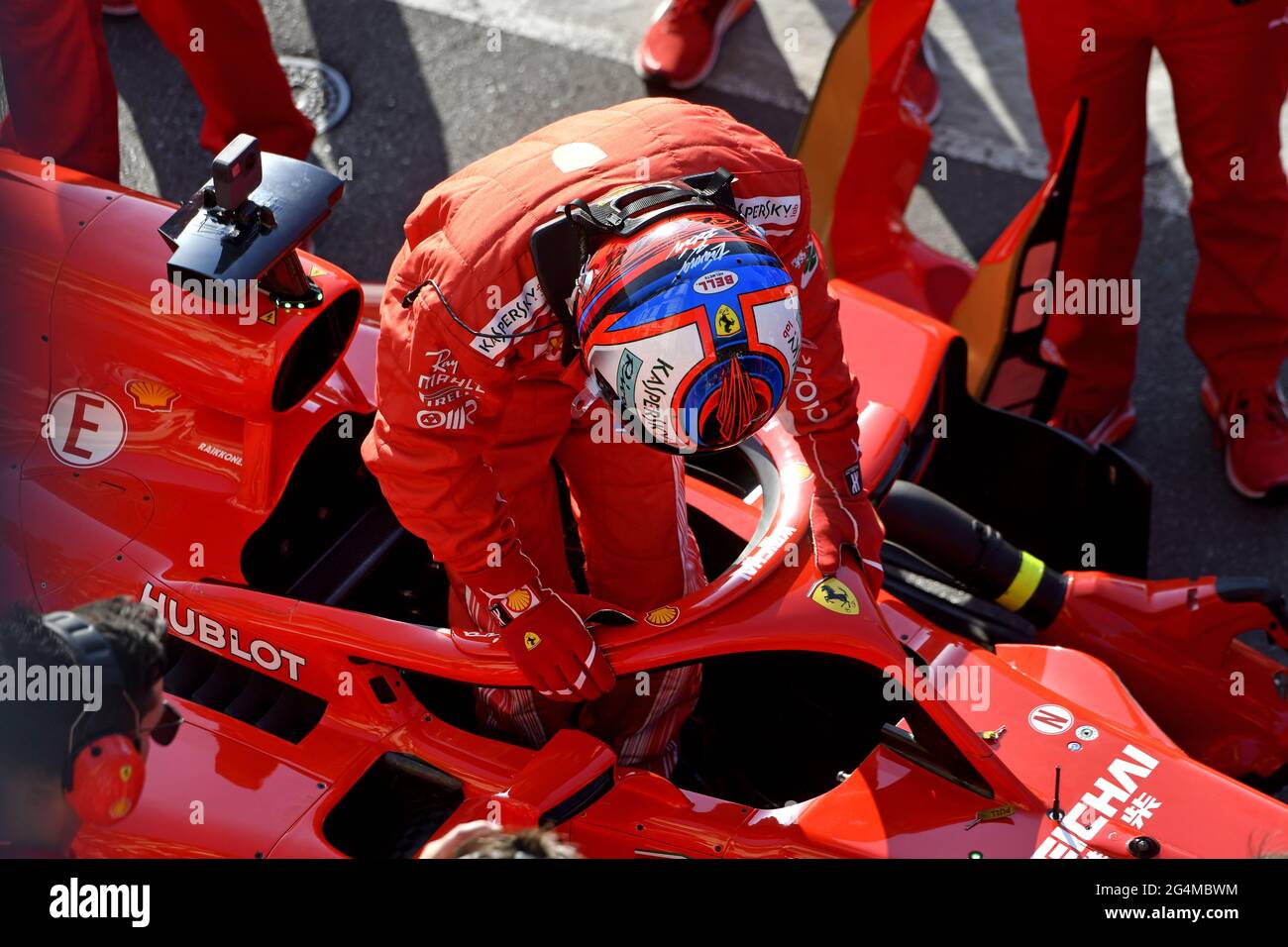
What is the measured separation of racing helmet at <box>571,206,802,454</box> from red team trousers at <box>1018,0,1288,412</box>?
2.13 m

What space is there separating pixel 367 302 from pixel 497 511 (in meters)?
1.39

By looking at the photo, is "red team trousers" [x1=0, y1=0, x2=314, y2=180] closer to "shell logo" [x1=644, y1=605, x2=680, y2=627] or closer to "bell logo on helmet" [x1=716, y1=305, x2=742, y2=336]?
"shell logo" [x1=644, y1=605, x2=680, y2=627]

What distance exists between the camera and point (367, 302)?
397 centimetres

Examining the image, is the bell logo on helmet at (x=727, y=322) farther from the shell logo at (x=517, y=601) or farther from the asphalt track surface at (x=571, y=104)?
the asphalt track surface at (x=571, y=104)

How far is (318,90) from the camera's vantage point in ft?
19.0

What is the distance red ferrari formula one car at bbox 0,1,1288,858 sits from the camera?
2.85 meters

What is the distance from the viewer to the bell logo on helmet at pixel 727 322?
7.63 ft

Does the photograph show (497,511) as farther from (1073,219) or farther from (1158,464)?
(1158,464)

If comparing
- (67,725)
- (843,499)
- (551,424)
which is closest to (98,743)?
(67,725)

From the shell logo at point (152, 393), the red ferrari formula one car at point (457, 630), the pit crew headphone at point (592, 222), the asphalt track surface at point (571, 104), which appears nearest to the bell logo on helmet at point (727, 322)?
the pit crew headphone at point (592, 222)
